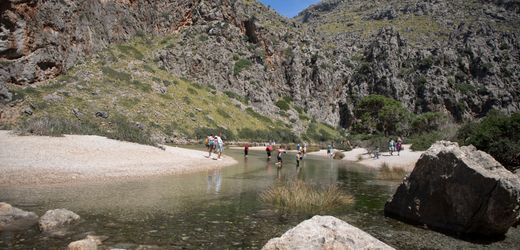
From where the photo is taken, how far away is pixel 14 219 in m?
11.8

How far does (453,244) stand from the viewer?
1184 cm

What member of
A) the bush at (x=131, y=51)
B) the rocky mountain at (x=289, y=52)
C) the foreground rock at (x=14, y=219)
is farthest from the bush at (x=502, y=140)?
the bush at (x=131, y=51)

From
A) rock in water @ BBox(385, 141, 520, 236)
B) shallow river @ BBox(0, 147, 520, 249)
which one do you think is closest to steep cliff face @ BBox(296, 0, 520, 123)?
shallow river @ BBox(0, 147, 520, 249)

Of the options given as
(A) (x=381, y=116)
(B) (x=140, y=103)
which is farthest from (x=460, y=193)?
(A) (x=381, y=116)

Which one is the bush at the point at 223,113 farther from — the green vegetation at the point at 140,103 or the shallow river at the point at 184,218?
the shallow river at the point at 184,218

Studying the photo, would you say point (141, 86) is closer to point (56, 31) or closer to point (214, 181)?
point (56, 31)

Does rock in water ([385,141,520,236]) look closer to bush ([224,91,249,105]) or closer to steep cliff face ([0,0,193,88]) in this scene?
steep cliff face ([0,0,193,88])

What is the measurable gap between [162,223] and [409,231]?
8.16 meters

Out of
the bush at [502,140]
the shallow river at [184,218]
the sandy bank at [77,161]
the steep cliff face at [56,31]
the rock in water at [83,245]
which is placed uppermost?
the steep cliff face at [56,31]

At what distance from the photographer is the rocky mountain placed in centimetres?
6059

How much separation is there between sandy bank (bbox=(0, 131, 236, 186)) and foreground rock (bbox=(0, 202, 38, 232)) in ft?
24.0

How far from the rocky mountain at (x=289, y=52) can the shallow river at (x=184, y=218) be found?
4142 cm

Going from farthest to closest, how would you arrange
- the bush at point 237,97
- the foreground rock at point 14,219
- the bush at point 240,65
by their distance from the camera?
the bush at point 240,65, the bush at point 237,97, the foreground rock at point 14,219

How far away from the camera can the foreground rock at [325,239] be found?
7359 mm
